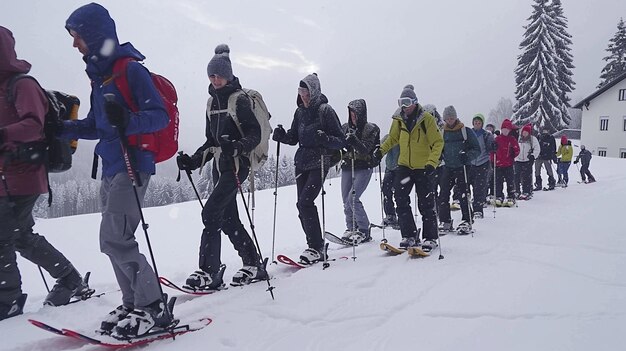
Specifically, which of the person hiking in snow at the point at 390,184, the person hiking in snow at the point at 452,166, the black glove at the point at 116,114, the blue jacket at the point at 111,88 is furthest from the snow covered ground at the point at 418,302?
the person hiking in snow at the point at 390,184

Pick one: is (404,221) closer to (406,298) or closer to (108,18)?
(406,298)

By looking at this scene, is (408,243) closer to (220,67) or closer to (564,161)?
(220,67)

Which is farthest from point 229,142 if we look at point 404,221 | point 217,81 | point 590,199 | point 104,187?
point 590,199

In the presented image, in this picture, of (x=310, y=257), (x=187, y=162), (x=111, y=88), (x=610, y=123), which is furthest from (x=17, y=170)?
(x=610, y=123)

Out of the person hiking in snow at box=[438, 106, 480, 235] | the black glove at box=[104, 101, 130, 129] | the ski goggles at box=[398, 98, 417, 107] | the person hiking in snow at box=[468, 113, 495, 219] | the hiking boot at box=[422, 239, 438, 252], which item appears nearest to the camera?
the black glove at box=[104, 101, 130, 129]

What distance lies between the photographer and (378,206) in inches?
583

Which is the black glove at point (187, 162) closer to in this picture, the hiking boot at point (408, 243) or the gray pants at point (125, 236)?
the gray pants at point (125, 236)

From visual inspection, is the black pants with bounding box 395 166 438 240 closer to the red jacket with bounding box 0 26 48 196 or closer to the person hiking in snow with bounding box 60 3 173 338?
the person hiking in snow with bounding box 60 3 173 338

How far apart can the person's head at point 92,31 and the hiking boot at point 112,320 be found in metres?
2.10

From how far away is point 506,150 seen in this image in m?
12.3

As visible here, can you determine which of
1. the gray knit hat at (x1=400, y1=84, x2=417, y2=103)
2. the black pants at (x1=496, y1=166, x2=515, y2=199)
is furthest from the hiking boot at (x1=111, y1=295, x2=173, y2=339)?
the black pants at (x1=496, y1=166, x2=515, y2=199)

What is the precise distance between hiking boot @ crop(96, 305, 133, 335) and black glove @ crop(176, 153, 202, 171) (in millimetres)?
1651

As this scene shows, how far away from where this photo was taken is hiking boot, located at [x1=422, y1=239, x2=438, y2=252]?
6.39 metres

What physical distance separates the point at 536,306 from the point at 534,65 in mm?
43837
